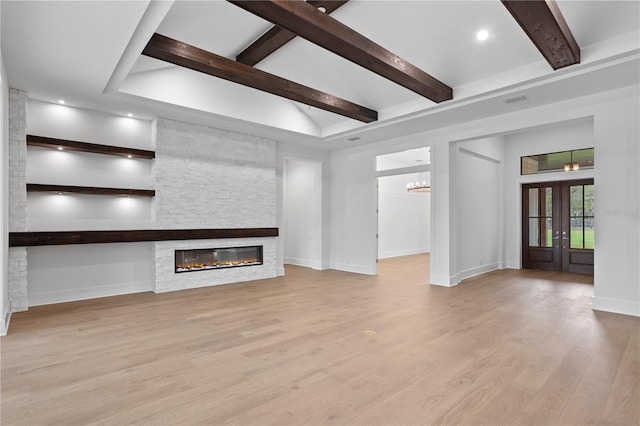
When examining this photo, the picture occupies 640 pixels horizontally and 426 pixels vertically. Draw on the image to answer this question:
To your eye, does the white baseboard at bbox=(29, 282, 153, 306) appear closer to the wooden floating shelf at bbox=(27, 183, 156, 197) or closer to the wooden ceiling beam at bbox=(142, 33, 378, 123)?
the wooden floating shelf at bbox=(27, 183, 156, 197)

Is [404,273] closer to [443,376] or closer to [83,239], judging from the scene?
[443,376]

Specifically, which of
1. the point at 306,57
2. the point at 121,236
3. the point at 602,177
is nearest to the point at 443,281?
the point at 602,177

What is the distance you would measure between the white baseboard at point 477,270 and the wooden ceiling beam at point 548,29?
4208 mm

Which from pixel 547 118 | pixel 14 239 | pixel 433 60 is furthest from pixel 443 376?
pixel 14 239

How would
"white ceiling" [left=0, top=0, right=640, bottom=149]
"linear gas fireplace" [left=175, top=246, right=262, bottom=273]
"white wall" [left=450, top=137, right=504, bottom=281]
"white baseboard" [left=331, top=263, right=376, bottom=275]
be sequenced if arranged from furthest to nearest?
1. "white baseboard" [left=331, top=263, right=376, bottom=275]
2. "white wall" [left=450, top=137, right=504, bottom=281]
3. "linear gas fireplace" [left=175, top=246, right=262, bottom=273]
4. "white ceiling" [left=0, top=0, right=640, bottom=149]

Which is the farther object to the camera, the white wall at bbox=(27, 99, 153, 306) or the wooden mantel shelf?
the white wall at bbox=(27, 99, 153, 306)

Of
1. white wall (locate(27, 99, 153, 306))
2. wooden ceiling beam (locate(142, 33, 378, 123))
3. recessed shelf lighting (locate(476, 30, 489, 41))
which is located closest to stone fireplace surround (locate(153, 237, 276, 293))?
white wall (locate(27, 99, 153, 306))

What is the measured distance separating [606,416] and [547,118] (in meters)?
4.24

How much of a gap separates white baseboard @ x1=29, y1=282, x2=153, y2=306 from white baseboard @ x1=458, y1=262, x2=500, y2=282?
5.81m

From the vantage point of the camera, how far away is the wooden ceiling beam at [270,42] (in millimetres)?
3922

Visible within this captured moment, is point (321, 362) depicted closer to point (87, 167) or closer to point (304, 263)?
point (87, 167)

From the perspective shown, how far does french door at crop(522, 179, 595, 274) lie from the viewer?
7504 mm

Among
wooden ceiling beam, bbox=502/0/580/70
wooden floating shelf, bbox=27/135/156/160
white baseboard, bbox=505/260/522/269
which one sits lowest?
white baseboard, bbox=505/260/522/269

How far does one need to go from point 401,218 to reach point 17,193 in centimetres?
931
